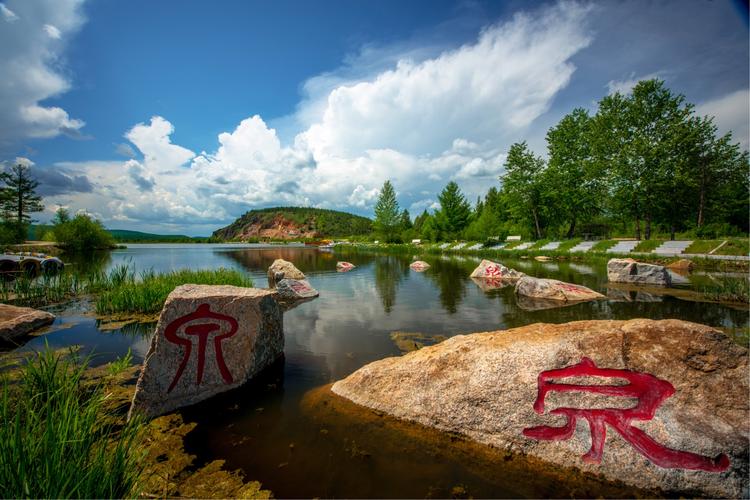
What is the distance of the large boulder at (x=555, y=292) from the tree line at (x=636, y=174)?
3075 cm

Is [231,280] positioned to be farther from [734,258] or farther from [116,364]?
[734,258]

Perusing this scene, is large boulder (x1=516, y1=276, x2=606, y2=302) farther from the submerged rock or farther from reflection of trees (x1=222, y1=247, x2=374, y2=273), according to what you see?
reflection of trees (x1=222, y1=247, x2=374, y2=273)

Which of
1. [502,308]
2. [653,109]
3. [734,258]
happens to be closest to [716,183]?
[653,109]

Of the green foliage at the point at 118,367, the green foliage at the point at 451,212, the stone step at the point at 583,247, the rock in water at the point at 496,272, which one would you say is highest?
the green foliage at the point at 451,212

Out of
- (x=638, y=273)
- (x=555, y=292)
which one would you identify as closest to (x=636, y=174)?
(x=638, y=273)

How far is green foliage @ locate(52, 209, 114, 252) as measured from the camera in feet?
162

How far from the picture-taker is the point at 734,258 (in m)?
21.8

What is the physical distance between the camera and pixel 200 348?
218 inches

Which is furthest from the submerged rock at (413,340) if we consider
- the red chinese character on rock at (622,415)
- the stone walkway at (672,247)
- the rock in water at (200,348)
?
the stone walkway at (672,247)

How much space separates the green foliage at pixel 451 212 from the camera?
64.1m

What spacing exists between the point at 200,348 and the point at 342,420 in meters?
3.05

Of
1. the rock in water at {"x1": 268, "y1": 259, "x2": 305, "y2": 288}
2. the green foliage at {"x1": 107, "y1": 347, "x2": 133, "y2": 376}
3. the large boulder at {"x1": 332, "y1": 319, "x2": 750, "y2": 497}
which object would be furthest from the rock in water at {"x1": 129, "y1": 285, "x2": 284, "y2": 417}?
the rock in water at {"x1": 268, "y1": 259, "x2": 305, "y2": 288}

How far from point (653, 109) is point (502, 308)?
135ft

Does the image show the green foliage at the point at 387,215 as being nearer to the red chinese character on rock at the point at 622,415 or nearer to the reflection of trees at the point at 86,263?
the reflection of trees at the point at 86,263
